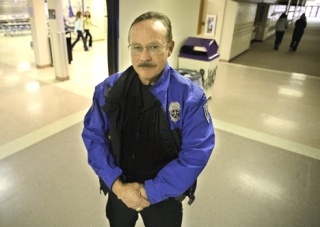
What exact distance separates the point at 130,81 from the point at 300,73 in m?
6.68

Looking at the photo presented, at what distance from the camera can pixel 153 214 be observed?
3.69 feet

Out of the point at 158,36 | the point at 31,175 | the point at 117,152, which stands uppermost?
the point at 158,36

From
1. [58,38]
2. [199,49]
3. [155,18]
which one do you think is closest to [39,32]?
[58,38]

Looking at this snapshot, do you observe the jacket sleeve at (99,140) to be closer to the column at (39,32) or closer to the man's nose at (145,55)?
the man's nose at (145,55)

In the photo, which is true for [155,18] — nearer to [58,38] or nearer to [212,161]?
[212,161]

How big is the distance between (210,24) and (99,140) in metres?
6.68

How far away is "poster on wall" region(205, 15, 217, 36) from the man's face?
6.54m

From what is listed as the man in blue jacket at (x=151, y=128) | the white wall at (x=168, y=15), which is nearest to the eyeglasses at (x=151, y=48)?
the man in blue jacket at (x=151, y=128)

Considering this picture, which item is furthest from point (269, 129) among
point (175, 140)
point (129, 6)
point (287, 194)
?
point (175, 140)

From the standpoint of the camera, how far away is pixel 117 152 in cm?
106

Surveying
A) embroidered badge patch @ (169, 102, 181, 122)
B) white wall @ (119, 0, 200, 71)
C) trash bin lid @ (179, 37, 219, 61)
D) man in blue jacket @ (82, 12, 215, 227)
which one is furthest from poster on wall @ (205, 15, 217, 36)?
embroidered badge patch @ (169, 102, 181, 122)

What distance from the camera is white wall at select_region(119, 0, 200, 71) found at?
2883 mm

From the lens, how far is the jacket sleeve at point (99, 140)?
1.06 meters

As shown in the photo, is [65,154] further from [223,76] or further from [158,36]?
[223,76]
